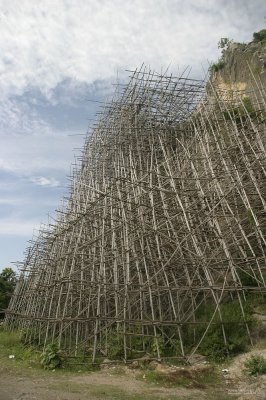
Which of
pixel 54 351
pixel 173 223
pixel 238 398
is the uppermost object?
pixel 173 223

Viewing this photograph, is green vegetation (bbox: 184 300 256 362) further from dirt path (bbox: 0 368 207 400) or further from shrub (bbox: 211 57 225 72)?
shrub (bbox: 211 57 225 72)

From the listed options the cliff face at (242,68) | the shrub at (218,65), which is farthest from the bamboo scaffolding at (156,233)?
the shrub at (218,65)

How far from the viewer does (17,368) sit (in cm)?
1091

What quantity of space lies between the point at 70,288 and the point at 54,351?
3.31 metres

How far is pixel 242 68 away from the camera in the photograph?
67.4ft

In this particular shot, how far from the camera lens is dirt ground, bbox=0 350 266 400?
7871 millimetres

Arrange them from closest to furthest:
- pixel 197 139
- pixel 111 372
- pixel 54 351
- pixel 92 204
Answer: pixel 111 372 < pixel 54 351 < pixel 92 204 < pixel 197 139

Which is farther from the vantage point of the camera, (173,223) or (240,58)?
(240,58)

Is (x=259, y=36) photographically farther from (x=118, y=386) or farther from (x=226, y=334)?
(x=118, y=386)

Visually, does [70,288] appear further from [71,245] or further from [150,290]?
[150,290]

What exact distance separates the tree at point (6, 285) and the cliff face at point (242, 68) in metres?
16.8

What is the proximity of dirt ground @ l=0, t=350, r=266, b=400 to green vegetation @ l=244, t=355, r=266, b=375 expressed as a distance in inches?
5.9

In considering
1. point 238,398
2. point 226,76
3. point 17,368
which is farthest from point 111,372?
point 226,76

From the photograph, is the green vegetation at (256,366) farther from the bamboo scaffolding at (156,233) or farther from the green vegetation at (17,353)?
the green vegetation at (17,353)
